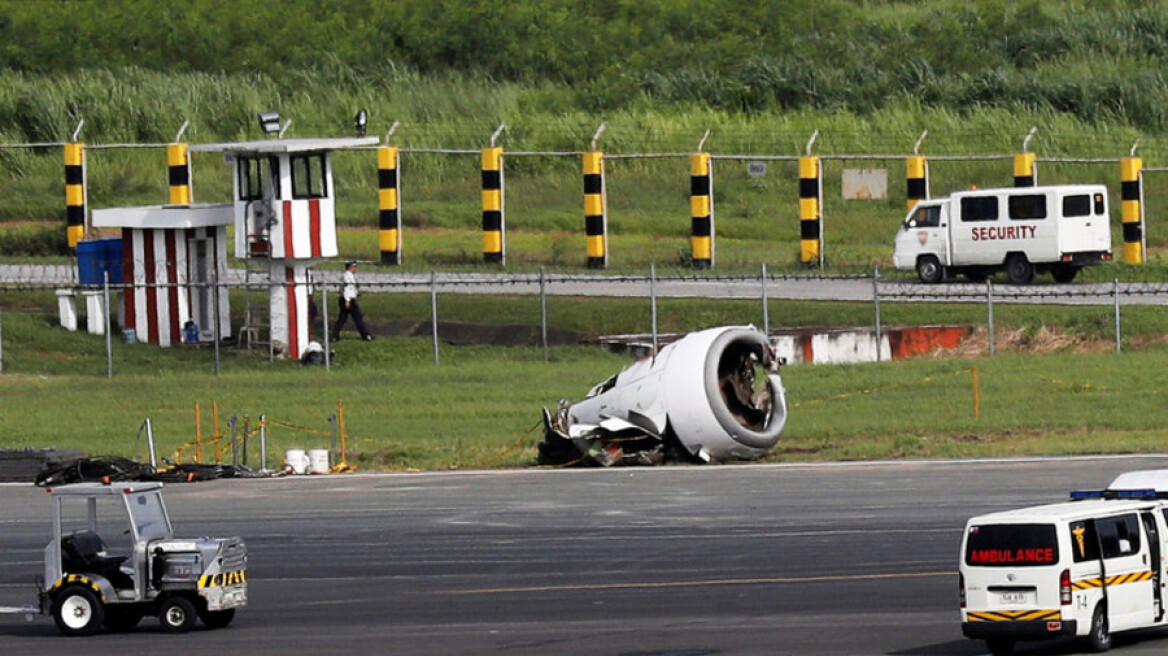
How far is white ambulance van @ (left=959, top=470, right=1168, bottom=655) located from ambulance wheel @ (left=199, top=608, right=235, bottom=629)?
7207mm

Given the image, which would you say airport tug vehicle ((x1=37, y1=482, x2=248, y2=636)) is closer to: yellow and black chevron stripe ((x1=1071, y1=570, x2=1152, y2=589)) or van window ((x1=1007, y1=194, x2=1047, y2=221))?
yellow and black chevron stripe ((x1=1071, y1=570, x2=1152, y2=589))

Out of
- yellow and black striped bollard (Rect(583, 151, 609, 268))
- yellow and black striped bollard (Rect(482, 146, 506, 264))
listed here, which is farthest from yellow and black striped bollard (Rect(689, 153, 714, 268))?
yellow and black striped bollard (Rect(482, 146, 506, 264))

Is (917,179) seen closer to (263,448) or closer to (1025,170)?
(1025,170)

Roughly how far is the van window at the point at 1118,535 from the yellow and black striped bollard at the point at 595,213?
108ft

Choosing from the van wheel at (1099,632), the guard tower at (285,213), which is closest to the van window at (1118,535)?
the van wheel at (1099,632)

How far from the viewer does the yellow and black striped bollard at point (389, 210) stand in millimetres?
50375

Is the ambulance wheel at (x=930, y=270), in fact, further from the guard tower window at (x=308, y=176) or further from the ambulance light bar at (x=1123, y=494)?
the ambulance light bar at (x=1123, y=494)

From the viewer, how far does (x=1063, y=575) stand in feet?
55.8

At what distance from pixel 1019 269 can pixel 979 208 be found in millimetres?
1692

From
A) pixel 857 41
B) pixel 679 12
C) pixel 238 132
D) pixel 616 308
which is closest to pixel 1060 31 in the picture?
pixel 857 41

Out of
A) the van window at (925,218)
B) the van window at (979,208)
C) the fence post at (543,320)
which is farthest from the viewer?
the van window at (925,218)

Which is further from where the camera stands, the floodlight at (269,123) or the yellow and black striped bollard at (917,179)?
the yellow and black striped bollard at (917,179)

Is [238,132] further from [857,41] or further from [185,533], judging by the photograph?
[185,533]

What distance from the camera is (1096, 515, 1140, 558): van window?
17359 mm
